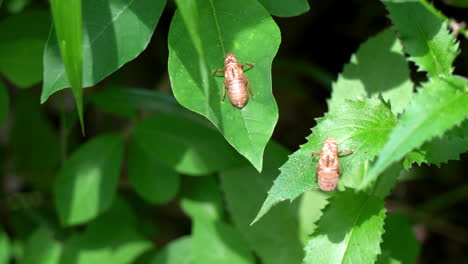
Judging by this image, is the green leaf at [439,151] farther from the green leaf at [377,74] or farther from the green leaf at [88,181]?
the green leaf at [88,181]

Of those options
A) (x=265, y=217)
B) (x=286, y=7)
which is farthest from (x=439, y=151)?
(x=265, y=217)

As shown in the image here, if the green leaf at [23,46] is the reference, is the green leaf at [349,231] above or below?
below

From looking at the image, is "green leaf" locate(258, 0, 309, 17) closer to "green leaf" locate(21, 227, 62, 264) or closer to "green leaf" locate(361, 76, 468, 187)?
"green leaf" locate(361, 76, 468, 187)

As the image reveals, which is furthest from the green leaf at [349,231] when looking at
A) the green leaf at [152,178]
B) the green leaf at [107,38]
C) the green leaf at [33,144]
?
the green leaf at [33,144]

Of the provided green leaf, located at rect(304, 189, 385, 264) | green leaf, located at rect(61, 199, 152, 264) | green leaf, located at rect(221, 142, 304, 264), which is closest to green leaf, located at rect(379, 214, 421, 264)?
green leaf, located at rect(221, 142, 304, 264)

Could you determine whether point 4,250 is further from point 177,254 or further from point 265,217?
point 265,217

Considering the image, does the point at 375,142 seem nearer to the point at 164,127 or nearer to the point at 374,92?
the point at 374,92

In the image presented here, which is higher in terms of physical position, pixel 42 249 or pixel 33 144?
pixel 33 144
